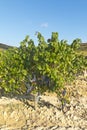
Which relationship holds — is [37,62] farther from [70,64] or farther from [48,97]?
[48,97]

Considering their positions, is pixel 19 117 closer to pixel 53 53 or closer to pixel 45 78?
pixel 45 78

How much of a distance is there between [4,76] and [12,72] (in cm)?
133

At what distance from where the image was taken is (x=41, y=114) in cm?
3253

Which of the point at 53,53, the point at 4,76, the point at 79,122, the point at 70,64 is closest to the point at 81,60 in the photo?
the point at 70,64

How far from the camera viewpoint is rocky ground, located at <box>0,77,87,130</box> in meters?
29.4


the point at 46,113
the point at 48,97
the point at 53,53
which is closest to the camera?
the point at 53,53

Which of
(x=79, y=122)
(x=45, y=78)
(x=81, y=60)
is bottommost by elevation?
(x=79, y=122)

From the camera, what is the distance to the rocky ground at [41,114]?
1158 inches

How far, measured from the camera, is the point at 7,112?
1259 inches

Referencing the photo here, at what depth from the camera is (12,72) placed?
104 feet

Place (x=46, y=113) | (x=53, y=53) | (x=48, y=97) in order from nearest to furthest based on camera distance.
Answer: (x=53, y=53) → (x=46, y=113) → (x=48, y=97)

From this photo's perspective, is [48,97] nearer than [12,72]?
No

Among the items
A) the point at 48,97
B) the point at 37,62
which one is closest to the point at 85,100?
the point at 48,97

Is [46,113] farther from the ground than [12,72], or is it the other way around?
[12,72]
